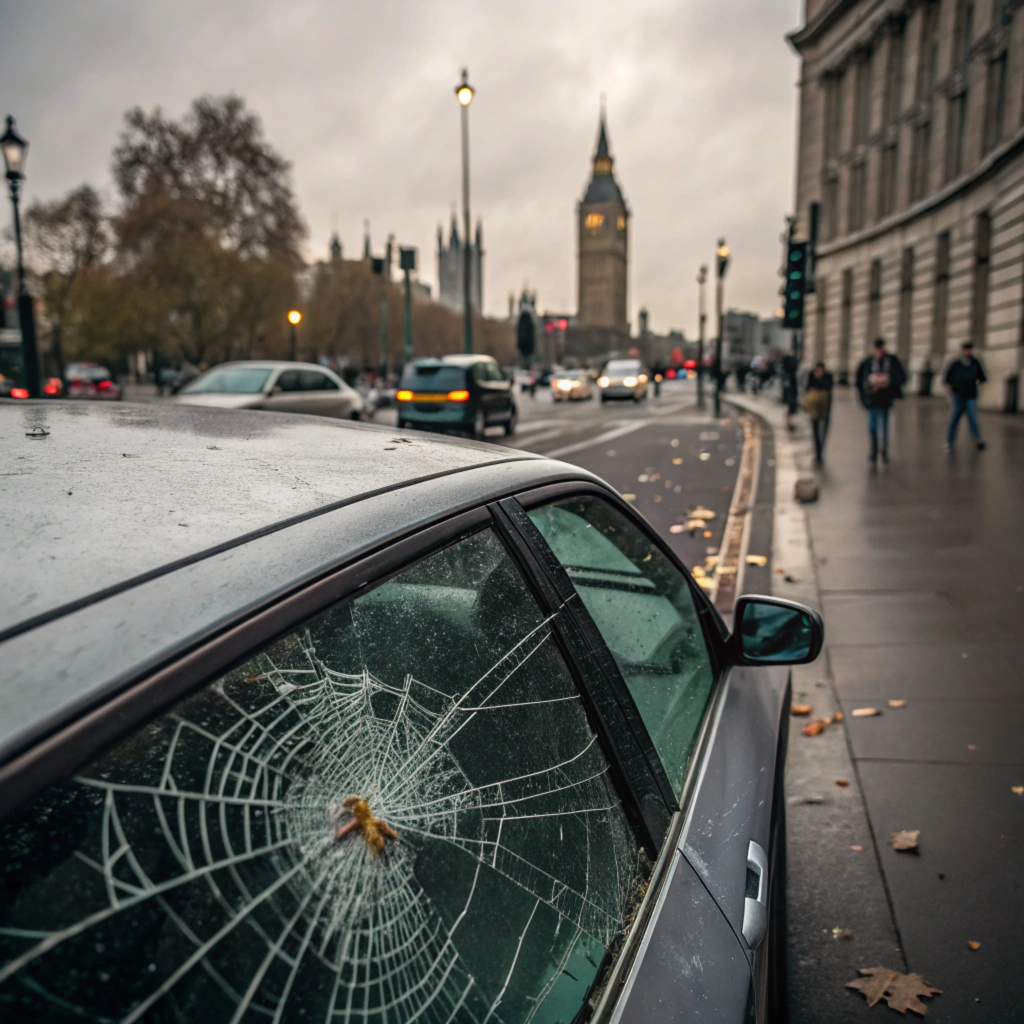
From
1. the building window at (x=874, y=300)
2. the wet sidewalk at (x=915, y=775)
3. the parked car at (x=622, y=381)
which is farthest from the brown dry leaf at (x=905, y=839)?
the building window at (x=874, y=300)

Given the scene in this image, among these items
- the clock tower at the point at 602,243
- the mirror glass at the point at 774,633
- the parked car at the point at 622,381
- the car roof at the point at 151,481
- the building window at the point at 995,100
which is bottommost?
the parked car at the point at 622,381

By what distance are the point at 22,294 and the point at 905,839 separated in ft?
64.4

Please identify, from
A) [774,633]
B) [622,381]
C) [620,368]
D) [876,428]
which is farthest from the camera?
[620,368]

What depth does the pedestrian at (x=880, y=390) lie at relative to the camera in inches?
585

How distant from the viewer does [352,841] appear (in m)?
0.95

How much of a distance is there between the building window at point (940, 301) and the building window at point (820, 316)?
15.3 m

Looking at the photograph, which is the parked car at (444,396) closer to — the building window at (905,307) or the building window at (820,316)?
the building window at (905,307)

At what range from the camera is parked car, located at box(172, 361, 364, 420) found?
645 inches

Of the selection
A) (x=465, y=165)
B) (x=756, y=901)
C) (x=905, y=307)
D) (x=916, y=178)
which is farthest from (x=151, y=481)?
(x=916, y=178)

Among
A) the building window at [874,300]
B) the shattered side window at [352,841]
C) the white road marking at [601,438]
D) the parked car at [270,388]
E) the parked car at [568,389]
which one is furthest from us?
the parked car at [568,389]

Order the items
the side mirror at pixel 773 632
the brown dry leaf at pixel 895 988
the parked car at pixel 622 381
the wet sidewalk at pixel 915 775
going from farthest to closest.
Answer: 1. the parked car at pixel 622 381
2. the wet sidewalk at pixel 915 775
3. the brown dry leaf at pixel 895 988
4. the side mirror at pixel 773 632

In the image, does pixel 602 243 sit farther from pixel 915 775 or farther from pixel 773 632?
pixel 773 632

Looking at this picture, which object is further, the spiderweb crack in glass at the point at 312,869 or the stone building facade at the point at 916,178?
the stone building facade at the point at 916,178

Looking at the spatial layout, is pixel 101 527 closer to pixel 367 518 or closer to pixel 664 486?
pixel 367 518
